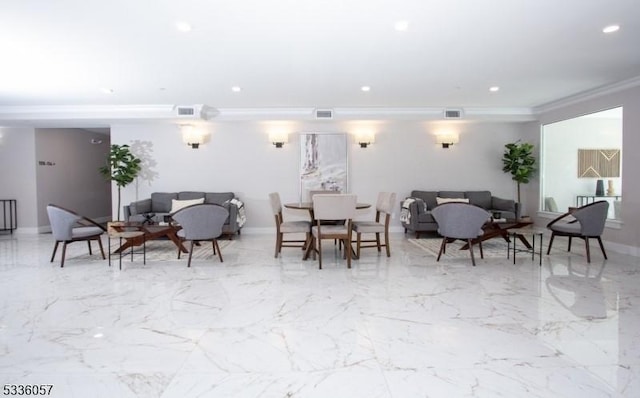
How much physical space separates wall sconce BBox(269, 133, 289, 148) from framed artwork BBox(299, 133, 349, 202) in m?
0.33

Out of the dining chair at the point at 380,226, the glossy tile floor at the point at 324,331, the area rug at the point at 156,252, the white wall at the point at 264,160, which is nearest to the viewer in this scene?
the glossy tile floor at the point at 324,331

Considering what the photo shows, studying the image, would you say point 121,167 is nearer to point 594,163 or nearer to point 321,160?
point 321,160

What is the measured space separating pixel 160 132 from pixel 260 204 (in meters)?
2.55

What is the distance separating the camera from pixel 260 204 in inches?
309

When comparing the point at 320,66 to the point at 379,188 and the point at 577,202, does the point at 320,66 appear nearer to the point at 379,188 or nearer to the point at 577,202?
the point at 379,188

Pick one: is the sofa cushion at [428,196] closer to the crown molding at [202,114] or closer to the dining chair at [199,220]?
the crown molding at [202,114]

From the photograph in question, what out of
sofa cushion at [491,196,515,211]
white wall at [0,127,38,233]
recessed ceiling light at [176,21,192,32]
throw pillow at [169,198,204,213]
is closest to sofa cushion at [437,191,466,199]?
sofa cushion at [491,196,515,211]

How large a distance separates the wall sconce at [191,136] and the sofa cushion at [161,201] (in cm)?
110

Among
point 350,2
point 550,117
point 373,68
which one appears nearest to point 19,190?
point 373,68

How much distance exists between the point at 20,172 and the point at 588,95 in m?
11.1

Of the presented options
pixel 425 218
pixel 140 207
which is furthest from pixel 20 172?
pixel 425 218

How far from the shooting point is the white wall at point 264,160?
779 cm

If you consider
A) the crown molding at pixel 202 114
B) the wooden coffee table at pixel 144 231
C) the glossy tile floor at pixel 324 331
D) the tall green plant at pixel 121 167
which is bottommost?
the glossy tile floor at pixel 324 331

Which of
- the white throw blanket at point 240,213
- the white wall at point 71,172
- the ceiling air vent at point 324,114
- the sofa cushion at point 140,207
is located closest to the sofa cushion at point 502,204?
the ceiling air vent at point 324,114
